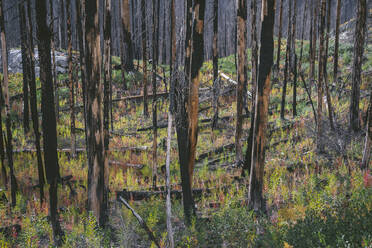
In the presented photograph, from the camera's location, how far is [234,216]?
482 centimetres

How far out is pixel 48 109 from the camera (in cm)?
456

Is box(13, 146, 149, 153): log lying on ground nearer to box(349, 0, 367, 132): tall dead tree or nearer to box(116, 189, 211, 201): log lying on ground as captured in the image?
box(116, 189, 211, 201): log lying on ground

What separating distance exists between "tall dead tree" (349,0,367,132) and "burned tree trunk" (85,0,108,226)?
7129mm

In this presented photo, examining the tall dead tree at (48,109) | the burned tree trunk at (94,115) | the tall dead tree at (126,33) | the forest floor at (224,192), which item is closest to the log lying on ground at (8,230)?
the forest floor at (224,192)

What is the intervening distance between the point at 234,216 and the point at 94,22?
395 cm

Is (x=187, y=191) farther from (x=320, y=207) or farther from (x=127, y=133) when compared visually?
(x=127, y=133)

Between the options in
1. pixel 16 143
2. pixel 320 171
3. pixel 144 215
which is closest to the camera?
pixel 144 215

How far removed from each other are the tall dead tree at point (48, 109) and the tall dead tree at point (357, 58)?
25.9 feet

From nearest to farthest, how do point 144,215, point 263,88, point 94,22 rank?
point 94,22 < point 263,88 < point 144,215

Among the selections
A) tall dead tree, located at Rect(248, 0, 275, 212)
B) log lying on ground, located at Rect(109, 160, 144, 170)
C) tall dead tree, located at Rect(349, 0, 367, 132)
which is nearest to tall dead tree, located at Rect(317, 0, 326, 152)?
tall dead tree, located at Rect(349, 0, 367, 132)

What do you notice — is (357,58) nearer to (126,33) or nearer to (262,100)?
(262,100)

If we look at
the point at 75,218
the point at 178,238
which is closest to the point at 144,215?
the point at 178,238

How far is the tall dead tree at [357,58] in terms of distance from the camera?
25.9 ft

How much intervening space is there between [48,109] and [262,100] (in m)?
3.60
